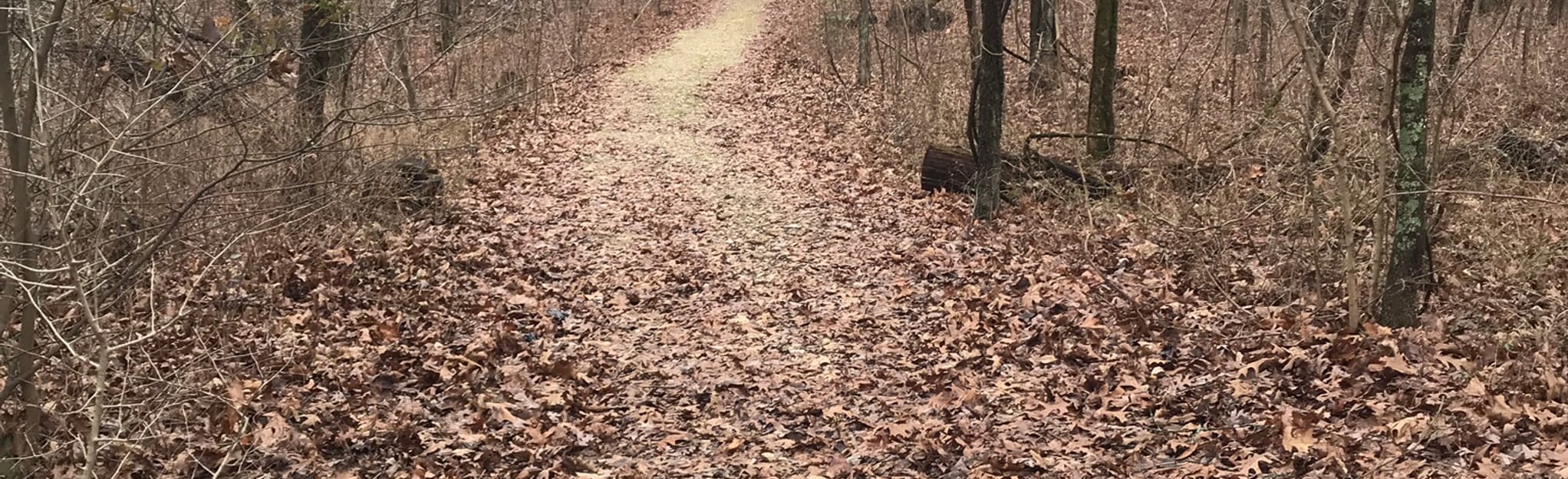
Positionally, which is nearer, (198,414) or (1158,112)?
(198,414)

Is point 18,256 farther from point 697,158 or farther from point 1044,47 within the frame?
point 1044,47

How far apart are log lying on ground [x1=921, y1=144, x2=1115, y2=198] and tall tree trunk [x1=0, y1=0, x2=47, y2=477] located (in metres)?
7.75

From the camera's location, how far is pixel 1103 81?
10.8 metres

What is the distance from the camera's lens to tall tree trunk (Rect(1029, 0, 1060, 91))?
563 inches

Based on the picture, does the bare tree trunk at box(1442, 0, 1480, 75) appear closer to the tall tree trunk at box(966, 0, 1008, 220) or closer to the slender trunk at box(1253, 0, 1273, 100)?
the slender trunk at box(1253, 0, 1273, 100)

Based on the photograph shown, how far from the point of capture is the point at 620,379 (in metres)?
7.01

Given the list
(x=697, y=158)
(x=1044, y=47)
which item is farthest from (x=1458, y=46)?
(x=697, y=158)

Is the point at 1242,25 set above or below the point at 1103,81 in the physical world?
above

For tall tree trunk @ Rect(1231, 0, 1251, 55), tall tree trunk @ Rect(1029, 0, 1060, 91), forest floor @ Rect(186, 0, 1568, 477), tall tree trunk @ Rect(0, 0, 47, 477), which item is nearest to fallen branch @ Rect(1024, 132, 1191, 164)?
forest floor @ Rect(186, 0, 1568, 477)

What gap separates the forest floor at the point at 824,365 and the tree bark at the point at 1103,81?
1.90 meters

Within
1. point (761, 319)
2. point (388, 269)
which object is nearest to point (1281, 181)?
point (761, 319)

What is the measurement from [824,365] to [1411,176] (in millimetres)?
3738

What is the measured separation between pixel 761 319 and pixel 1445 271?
4.94 meters

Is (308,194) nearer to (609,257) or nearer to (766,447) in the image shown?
(609,257)
